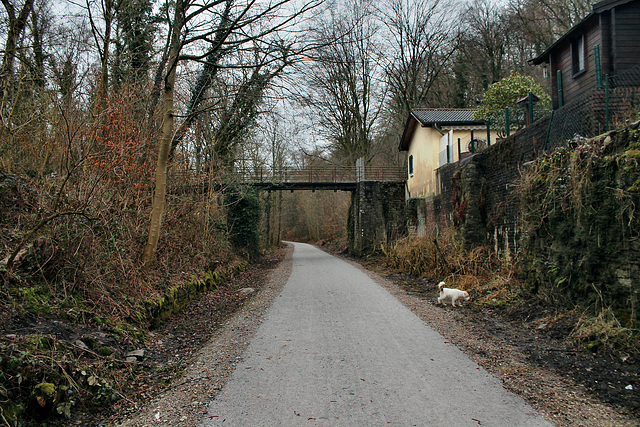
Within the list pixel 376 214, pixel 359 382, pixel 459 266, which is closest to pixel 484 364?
pixel 359 382

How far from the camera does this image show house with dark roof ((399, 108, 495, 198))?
17.8 metres

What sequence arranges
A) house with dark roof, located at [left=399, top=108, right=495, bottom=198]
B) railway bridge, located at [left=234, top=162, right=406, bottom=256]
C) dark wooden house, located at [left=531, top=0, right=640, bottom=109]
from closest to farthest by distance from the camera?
dark wooden house, located at [left=531, top=0, right=640, bottom=109] < house with dark roof, located at [left=399, top=108, right=495, bottom=198] < railway bridge, located at [left=234, top=162, right=406, bottom=256]

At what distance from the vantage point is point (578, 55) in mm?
12820

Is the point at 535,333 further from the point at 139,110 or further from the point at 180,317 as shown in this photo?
the point at 139,110

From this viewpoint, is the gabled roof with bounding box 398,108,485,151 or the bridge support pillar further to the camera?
the bridge support pillar

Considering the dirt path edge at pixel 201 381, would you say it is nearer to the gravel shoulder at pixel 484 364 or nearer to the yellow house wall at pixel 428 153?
the gravel shoulder at pixel 484 364

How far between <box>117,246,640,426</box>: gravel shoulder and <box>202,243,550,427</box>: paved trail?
0.18 meters

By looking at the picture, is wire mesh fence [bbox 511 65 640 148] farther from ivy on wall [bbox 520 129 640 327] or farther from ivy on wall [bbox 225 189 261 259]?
ivy on wall [bbox 225 189 261 259]

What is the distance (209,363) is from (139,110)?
6.87 meters

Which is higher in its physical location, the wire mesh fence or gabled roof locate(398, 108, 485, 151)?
gabled roof locate(398, 108, 485, 151)

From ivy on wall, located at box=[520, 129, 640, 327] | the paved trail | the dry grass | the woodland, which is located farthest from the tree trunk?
ivy on wall, located at box=[520, 129, 640, 327]

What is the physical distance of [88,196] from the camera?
6.12 meters

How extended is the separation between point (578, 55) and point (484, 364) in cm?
1251

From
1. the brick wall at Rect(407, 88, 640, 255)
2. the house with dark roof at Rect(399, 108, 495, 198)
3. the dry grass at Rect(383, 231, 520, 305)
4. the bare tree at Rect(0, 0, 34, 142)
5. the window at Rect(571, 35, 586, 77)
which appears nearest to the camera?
the bare tree at Rect(0, 0, 34, 142)
